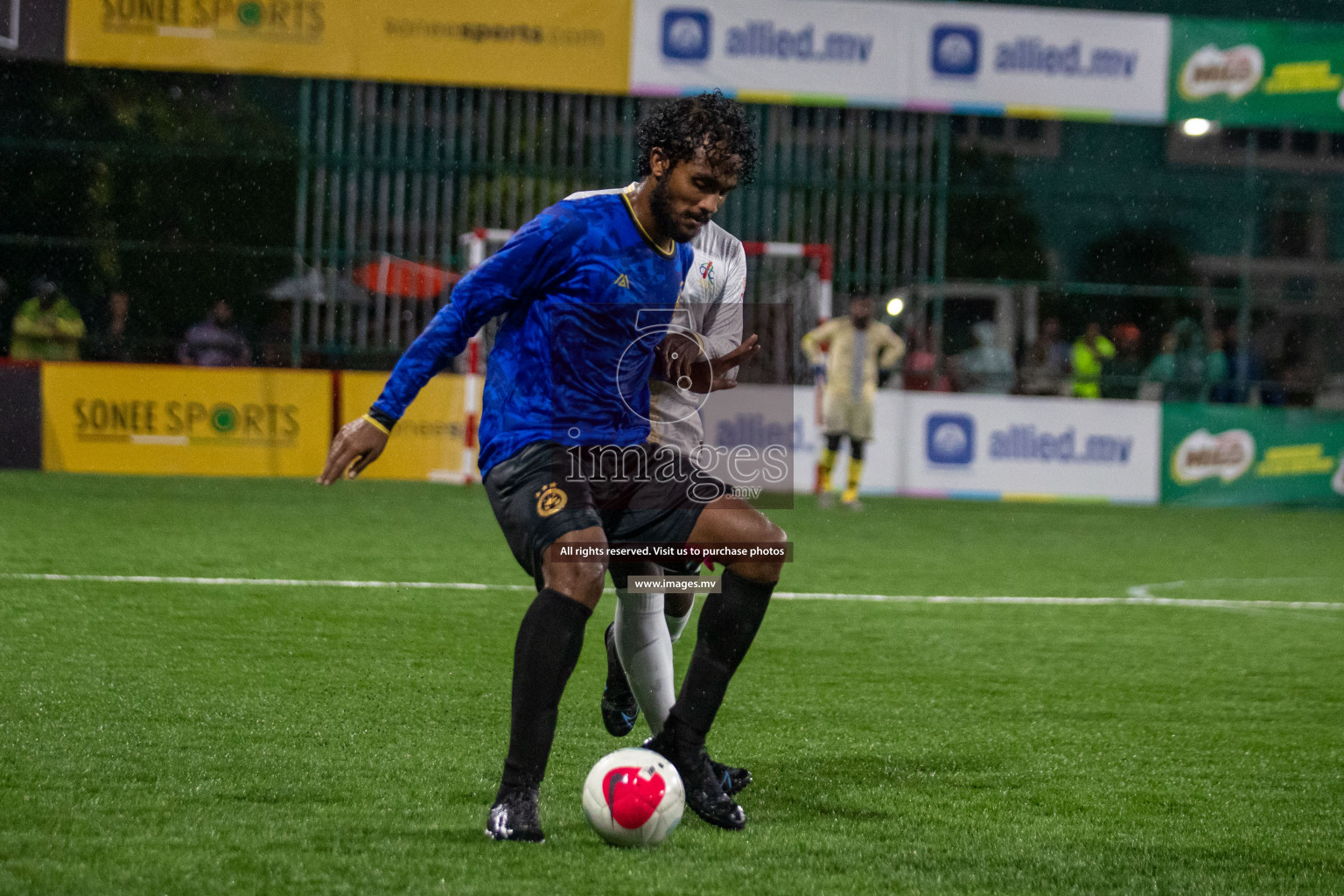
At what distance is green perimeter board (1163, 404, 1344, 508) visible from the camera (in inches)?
623

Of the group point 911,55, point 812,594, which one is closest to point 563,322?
point 812,594

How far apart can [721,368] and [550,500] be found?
70 cm

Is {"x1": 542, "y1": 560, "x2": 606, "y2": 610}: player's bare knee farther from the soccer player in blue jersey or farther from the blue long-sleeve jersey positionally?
the blue long-sleeve jersey

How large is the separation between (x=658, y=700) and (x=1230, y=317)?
2194 centimetres

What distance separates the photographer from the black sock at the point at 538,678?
3.63 metres

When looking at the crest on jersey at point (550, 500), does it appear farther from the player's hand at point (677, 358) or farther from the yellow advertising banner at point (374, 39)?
the yellow advertising banner at point (374, 39)

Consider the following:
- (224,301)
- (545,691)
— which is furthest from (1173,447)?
Answer: (545,691)

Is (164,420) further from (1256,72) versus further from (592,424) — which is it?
(592,424)

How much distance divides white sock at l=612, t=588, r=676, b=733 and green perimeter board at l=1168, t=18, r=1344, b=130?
42.9ft

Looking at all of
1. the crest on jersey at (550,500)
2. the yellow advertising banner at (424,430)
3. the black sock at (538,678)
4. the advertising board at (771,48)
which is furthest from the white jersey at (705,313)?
the advertising board at (771,48)

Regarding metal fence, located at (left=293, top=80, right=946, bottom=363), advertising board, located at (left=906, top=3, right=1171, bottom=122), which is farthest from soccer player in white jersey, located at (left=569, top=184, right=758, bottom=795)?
advertising board, located at (left=906, top=3, right=1171, bottom=122)

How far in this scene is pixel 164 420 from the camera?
48.3 ft

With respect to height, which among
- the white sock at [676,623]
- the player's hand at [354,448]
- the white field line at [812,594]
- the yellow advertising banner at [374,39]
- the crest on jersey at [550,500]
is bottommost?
the white field line at [812,594]

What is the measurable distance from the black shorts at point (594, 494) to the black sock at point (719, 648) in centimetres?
23
